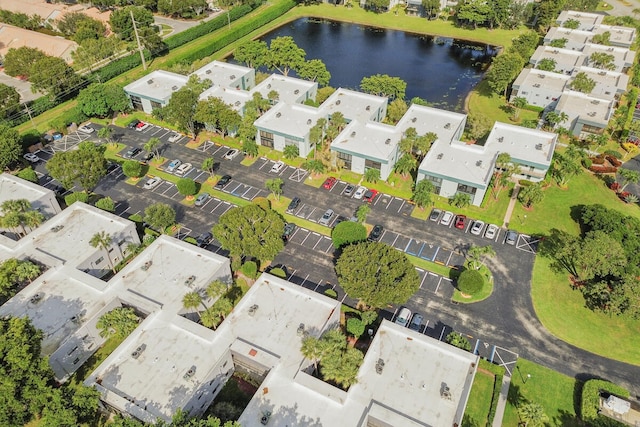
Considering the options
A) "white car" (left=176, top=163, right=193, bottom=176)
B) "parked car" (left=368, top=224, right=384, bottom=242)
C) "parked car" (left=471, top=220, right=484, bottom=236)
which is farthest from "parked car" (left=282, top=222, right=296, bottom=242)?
"parked car" (left=471, top=220, right=484, bottom=236)

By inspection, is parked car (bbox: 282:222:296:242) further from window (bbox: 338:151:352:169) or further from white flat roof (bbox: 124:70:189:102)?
white flat roof (bbox: 124:70:189:102)

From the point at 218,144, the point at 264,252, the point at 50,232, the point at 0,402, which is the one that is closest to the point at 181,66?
the point at 218,144

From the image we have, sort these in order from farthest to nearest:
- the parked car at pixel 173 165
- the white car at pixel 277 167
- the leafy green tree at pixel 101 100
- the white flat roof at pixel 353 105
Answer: the leafy green tree at pixel 101 100, the white flat roof at pixel 353 105, the white car at pixel 277 167, the parked car at pixel 173 165

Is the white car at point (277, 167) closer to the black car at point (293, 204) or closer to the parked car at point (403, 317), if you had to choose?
the black car at point (293, 204)

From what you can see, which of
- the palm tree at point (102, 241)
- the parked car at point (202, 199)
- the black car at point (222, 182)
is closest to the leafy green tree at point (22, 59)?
the black car at point (222, 182)

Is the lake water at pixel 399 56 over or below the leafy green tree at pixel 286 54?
below

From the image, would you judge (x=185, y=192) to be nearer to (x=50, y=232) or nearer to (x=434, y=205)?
(x=50, y=232)

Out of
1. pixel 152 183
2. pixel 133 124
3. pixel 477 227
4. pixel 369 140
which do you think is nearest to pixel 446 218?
pixel 477 227
